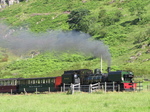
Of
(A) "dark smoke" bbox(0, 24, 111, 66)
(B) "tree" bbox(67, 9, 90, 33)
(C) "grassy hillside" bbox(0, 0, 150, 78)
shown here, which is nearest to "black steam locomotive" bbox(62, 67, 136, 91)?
(C) "grassy hillside" bbox(0, 0, 150, 78)

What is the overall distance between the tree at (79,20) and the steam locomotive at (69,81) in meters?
50.9

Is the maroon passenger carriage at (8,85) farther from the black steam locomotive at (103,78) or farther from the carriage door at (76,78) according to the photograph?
the carriage door at (76,78)

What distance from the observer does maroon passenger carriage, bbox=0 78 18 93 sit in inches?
1757

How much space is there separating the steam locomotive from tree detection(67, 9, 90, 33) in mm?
50905

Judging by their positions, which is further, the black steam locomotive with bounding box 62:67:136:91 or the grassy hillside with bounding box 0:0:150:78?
the grassy hillside with bounding box 0:0:150:78

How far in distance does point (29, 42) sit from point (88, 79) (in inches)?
2098

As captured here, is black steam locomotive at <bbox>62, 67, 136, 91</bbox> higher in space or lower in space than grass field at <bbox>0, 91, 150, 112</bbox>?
higher

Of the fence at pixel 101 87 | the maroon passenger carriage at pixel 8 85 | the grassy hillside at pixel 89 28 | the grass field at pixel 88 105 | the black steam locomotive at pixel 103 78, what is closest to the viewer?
the grass field at pixel 88 105

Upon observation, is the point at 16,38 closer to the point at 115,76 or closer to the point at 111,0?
the point at 111,0

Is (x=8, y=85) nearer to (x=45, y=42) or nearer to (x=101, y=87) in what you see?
(x=101, y=87)

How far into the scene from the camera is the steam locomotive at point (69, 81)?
33125mm

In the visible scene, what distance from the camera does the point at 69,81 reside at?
37.7m

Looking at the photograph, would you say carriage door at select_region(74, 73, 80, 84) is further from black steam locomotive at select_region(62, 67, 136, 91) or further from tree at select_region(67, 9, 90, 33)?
tree at select_region(67, 9, 90, 33)

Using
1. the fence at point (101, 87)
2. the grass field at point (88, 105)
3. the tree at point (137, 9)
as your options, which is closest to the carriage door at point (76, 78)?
the fence at point (101, 87)
